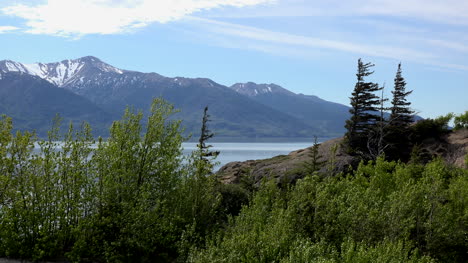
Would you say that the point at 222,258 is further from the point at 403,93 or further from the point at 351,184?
the point at 403,93

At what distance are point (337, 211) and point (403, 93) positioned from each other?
47630mm

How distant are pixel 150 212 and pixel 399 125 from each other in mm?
45473

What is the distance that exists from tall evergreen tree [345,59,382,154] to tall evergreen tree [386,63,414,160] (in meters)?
2.76

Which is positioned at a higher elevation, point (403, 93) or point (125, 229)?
point (403, 93)

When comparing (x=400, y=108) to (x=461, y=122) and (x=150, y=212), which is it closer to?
(x=461, y=122)

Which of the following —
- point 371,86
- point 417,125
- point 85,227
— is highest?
point 371,86

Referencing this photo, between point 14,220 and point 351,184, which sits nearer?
point 14,220

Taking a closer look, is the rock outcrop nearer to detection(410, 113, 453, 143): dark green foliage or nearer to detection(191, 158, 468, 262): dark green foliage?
detection(410, 113, 453, 143): dark green foliage

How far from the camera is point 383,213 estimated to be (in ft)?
72.9

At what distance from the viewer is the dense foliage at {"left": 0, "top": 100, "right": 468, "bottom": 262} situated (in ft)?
67.2

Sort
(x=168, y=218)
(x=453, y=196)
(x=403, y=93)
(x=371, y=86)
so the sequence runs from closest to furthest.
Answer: (x=168, y=218), (x=453, y=196), (x=371, y=86), (x=403, y=93)

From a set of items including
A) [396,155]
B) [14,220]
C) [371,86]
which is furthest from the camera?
[371,86]

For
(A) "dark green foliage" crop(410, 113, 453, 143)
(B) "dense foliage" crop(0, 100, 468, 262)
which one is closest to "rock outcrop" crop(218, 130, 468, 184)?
(A) "dark green foliage" crop(410, 113, 453, 143)

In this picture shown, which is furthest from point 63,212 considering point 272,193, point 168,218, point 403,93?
point 403,93
